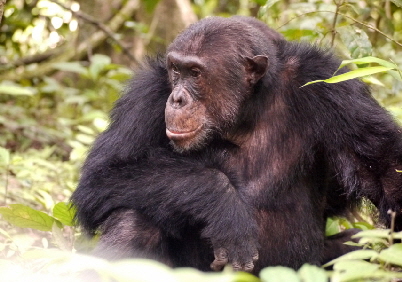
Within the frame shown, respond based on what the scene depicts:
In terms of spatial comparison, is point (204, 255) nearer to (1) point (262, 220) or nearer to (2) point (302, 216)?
(1) point (262, 220)

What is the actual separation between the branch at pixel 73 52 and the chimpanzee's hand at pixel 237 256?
22.8 feet

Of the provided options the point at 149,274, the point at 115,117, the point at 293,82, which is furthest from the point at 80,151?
the point at 149,274

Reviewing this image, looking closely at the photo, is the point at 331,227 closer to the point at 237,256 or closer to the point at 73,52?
the point at 237,256

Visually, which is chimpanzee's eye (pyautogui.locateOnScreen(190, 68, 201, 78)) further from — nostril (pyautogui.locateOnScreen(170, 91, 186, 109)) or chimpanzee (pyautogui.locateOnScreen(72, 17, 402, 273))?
nostril (pyautogui.locateOnScreen(170, 91, 186, 109))

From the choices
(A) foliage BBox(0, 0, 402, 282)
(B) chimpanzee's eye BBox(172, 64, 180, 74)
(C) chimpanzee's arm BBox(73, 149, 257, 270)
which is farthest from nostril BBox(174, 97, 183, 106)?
(A) foliage BBox(0, 0, 402, 282)

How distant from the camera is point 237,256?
357 cm

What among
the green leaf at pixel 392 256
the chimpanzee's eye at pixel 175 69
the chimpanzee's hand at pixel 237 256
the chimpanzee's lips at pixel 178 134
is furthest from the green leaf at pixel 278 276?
the chimpanzee's eye at pixel 175 69

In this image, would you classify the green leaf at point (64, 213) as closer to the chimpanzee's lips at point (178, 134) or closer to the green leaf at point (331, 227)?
the chimpanzee's lips at point (178, 134)

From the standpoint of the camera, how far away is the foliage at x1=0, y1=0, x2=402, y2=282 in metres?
2.08

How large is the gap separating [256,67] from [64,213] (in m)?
1.97

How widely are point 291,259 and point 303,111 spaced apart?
42.8 inches

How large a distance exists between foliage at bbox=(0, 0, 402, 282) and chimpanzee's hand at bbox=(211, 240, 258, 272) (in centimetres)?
65

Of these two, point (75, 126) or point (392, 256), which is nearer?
point (392, 256)

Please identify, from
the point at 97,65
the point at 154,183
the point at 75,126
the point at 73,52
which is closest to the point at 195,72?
the point at 154,183
